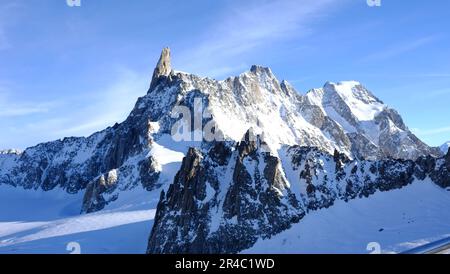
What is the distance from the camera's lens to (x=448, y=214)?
97812 millimetres

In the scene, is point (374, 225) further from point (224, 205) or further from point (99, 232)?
point (99, 232)

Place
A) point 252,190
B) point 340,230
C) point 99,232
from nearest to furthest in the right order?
point 340,230 → point 252,190 → point 99,232

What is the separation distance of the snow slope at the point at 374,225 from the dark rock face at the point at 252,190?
1932mm

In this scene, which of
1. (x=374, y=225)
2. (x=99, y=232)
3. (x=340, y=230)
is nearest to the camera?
(x=340, y=230)

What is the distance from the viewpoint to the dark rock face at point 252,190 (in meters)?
95.1

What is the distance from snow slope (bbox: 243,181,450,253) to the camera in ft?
289

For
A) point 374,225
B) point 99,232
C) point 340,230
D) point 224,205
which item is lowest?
point 340,230

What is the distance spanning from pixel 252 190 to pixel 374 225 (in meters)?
22.7

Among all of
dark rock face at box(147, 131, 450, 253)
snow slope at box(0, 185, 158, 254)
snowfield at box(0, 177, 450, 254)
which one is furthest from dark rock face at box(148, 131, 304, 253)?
snow slope at box(0, 185, 158, 254)

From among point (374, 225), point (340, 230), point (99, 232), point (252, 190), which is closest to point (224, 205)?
point (252, 190)

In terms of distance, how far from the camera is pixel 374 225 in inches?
3819

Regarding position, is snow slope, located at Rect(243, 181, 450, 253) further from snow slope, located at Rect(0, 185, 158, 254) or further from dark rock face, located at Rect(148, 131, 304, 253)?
snow slope, located at Rect(0, 185, 158, 254)

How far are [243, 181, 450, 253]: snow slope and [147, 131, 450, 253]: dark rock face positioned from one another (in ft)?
6.34
